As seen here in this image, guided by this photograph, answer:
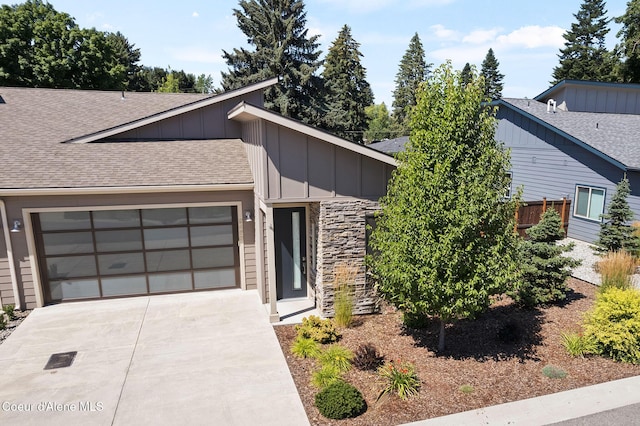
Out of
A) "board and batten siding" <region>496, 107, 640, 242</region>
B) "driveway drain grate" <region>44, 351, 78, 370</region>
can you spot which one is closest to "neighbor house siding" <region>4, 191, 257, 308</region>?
"driveway drain grate" <region>44, 351, 78, 370</region>

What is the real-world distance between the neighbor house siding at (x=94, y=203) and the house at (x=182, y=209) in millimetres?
26

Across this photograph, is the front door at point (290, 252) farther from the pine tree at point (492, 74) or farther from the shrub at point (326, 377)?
the pine tree at point (492, 74)

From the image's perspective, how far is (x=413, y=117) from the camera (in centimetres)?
716

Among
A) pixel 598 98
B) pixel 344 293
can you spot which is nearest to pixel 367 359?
pixel 344 293

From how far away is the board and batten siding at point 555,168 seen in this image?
14.7 m

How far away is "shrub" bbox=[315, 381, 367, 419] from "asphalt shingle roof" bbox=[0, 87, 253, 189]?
5.88 meters

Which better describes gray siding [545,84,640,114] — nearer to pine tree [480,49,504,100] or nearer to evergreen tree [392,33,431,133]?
evergreen tree [392,33,431,133]

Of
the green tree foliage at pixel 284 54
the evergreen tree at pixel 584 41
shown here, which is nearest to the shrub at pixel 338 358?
the green tree foliage at pixel 284 54

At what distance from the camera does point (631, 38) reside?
101ft

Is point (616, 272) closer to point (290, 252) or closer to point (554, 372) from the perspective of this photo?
point (554, 372)

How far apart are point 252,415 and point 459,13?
1177 centimetres

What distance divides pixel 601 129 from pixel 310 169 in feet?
47.9

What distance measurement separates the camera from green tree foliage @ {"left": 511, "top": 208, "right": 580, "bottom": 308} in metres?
9.21

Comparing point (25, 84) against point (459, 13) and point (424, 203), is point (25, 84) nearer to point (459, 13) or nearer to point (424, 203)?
point (459, 13)
